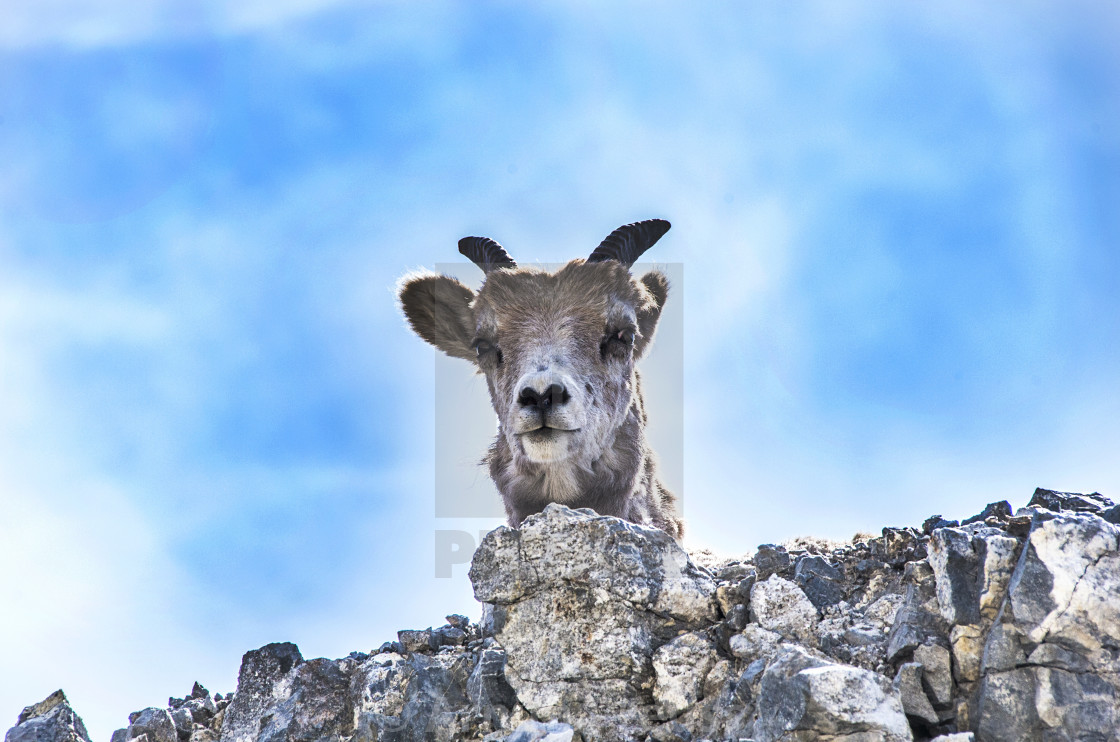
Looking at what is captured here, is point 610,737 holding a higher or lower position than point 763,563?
lower

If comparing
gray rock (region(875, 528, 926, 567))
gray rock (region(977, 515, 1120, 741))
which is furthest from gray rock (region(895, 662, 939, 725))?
gray rock (region(875, 528, 926, 567))

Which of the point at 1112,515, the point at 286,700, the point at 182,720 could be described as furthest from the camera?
the point at 182,720

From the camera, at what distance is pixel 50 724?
5.69 m

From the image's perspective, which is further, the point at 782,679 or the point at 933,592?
the point at 933,592

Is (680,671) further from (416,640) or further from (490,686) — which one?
(416,640)

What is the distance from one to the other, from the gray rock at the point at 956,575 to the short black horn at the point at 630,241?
6112 millimetres

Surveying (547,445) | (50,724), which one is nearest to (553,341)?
(547,445)

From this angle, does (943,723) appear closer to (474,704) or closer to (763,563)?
(763,563)

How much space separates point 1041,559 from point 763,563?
4.91 feet

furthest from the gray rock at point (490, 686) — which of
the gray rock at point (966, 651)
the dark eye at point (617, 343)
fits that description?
the dark eye at point (617, 343)

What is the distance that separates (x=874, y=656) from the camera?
4.46 m

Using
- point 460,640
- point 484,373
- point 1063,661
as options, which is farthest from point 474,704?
point 484,373

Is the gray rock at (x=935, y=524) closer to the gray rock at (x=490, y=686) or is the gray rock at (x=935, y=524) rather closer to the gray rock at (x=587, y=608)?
the gray rock at (x=587, y=608)

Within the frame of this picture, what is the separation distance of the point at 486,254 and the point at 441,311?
34.5 inches
